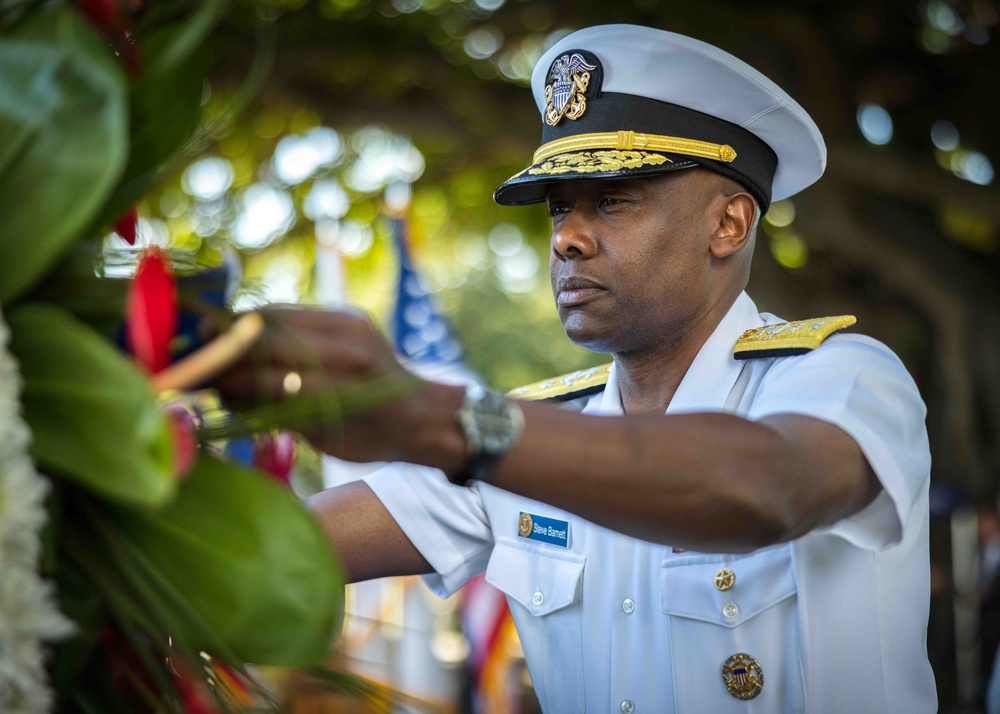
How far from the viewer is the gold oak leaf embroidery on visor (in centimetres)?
182

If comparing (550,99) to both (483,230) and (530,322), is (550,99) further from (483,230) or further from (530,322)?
(530,322)

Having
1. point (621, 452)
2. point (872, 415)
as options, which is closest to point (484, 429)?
point (621, 452)

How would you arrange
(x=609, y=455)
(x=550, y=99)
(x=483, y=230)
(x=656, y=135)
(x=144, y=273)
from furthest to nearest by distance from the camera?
(x=483, y=230), (x=550, y=99), (x=656, y=135), (x=609, y=455), (x=144, y=273)

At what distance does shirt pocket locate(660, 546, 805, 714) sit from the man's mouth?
0.49 m

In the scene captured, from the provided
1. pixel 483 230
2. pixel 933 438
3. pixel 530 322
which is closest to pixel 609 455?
pixel 933 438

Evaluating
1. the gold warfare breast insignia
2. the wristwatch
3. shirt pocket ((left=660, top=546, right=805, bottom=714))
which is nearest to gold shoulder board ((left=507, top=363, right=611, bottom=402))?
shirt pocket ((left=660, top=546, right=805, bottom=714))

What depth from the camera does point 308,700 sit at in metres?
4.02

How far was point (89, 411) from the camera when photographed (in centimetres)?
64

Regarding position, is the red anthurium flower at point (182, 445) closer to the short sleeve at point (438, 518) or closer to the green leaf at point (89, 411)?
the green leaf at point (89, 411)

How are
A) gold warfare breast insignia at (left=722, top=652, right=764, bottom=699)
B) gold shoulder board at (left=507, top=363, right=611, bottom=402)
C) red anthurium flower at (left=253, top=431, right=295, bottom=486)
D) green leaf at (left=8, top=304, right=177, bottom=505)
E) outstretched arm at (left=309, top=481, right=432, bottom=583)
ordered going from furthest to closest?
gold shoulder board at (left=507, top=363, right=611, bottom=402)
outstretched arm at (left=309, top=481, right=432, bottom=583)
gold warfare breast insignia at (left=722, top=652, right=764, bottom=699)
red anthurium flower at (left=253, top=431, right=295, bottom=486)
green leaf at (left=8, top=304, right=177, bottom=505)

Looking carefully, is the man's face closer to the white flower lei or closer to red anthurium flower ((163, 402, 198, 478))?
red anthurium flower ((163, 402, 198, 478))

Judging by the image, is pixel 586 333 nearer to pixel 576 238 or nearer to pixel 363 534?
pixel 576 238

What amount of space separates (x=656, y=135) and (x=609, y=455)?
1.08 metres

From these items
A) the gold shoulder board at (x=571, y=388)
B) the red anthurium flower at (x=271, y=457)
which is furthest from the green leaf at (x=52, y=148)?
the gold shoulder board at (x=571, y=388)
